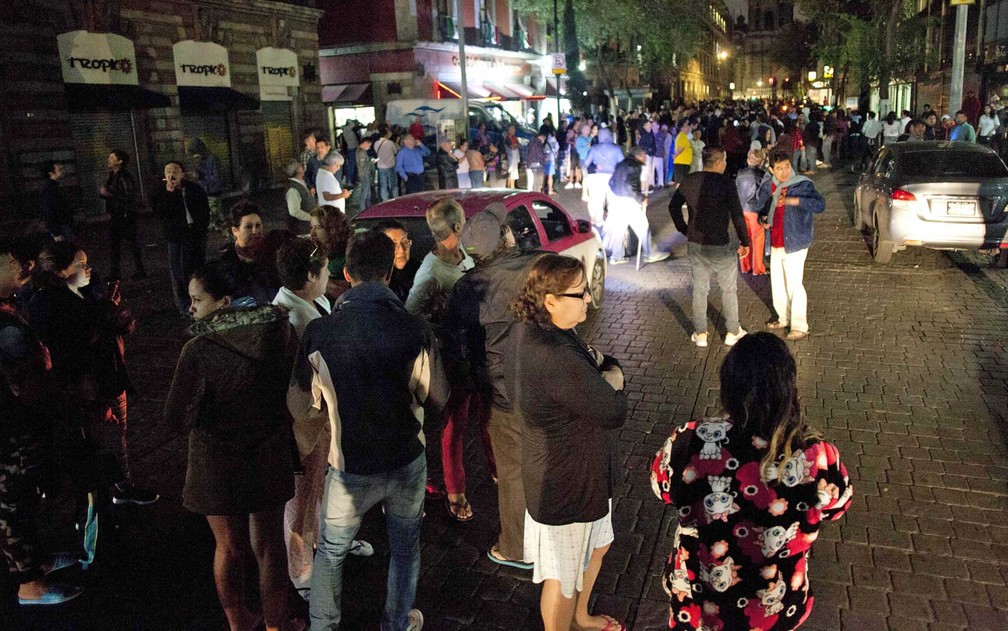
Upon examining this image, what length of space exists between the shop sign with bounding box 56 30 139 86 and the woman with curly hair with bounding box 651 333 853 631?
65.6 ft

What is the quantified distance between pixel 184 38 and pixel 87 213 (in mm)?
6126

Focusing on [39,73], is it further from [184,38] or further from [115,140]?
[184,38]

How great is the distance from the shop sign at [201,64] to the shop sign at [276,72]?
155 centimetres

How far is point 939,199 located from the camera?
1061cm

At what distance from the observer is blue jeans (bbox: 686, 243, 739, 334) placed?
775 cm

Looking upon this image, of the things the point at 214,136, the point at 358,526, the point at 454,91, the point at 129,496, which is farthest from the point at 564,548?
→ the point at 454,91

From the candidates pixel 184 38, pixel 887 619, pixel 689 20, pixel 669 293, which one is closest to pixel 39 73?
pixel 184 38

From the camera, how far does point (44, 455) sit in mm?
4129

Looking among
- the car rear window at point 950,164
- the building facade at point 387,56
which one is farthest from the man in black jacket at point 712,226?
the building facade at point 387,56

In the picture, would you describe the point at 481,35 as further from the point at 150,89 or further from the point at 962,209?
the point at 962,209

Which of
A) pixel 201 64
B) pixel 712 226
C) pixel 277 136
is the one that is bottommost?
pixel 712 226

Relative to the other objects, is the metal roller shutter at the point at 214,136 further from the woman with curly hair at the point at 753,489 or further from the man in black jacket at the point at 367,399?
the woman with curly hair at the point at 753,489

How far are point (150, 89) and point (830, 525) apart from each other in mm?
21115

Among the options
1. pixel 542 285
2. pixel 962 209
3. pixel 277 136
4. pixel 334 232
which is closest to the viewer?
pixel 542 285
